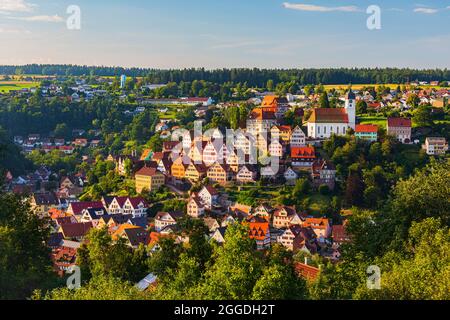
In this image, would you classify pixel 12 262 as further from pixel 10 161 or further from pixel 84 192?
pixel 10 161

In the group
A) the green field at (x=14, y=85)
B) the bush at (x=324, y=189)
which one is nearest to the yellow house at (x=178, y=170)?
the bush at (x=324, y=189)

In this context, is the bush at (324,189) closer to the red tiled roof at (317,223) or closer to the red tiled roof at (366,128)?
the red tiled roof at (317,223)

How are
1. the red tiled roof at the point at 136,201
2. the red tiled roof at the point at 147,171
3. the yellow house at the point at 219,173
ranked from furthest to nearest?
1. the red tiled roof at the point at 147,171
2. the yellow house at the point at 219,173
3. the red tiled roof at the point at 136,201

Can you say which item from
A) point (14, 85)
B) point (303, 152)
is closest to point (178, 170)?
point (303, 152)

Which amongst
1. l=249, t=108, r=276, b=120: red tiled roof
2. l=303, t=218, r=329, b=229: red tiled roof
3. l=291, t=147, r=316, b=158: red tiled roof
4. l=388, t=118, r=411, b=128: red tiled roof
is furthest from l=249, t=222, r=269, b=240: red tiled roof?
l=388, t=118, r=411, b=128: red tiled roof

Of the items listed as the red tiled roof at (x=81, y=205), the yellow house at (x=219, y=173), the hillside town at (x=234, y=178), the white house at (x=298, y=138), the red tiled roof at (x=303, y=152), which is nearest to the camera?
the hillside town at (x=234, y=178)
